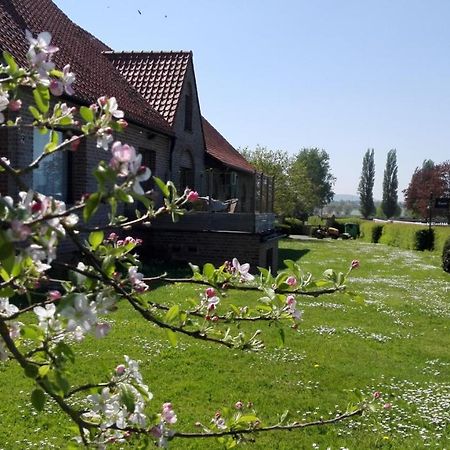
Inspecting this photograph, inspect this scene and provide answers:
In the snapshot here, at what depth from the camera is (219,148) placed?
2712 centimetres

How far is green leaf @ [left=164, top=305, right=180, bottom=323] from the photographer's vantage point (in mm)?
2020

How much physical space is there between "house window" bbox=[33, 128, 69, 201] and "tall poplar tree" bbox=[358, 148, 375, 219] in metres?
117

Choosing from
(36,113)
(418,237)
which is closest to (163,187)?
(36,113)

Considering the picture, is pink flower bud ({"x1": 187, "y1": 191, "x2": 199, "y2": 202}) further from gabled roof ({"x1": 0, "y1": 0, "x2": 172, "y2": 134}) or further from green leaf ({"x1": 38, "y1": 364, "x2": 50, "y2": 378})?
gabled roof ({"x1": 0, "y1": 0, "x2": 172, "y2": 134})

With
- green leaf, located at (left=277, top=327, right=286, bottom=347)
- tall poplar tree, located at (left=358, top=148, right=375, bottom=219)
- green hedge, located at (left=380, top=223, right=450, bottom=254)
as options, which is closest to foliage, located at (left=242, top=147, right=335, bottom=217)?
green hedge, located at (left=380, top=223, right=450, bottom=254)

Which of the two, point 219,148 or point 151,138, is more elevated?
point 219,148

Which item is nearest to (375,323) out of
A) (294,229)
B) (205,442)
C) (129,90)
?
(205,442)

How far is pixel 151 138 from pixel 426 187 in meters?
72.5

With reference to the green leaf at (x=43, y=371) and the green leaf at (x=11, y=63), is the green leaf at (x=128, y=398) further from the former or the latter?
the green leaf at (x=11, y=63)

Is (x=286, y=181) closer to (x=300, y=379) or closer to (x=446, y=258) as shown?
(x=446, y=258)

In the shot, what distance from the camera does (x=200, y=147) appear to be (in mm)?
22016

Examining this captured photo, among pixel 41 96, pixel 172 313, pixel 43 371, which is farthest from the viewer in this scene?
pixel 172 313

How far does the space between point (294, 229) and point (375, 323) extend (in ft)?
Answer: 131

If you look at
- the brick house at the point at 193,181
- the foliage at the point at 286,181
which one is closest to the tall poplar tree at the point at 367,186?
the foliage at the point at 286,181
